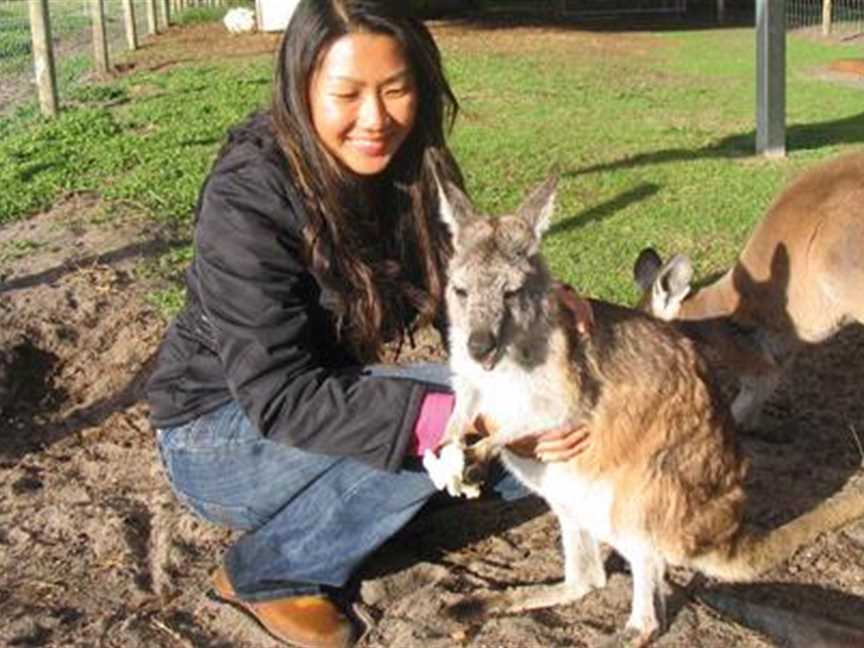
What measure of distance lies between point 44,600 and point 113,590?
16cm

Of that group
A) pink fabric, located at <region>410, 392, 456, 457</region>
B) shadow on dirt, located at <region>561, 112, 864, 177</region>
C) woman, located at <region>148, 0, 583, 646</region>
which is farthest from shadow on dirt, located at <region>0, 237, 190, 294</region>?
pink fabric, located at <region>410, 392, 456, 457</region>

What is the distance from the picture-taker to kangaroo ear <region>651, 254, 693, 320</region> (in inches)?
146

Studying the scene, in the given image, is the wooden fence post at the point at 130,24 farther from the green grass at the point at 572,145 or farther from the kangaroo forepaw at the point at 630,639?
the kangaroo forepaw at the point at 630,639

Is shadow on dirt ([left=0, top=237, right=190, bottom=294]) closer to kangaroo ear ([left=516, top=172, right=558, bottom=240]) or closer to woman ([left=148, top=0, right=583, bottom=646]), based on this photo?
woman ([left=148, top=0, right=583, bottom=646])

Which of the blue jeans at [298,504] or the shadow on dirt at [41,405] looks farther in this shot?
the shadow on dirt at [41,405]

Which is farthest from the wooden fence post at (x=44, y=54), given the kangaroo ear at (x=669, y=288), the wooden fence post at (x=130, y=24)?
the kangaroo ear at (x=669, y=288)

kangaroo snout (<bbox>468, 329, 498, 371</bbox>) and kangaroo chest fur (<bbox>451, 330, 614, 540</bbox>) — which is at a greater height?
kangaroo snout (<bbox>468, 329, 498, 371</bbox>)

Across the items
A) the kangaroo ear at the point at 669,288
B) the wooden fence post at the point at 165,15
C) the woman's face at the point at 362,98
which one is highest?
the wooden fence post at the point at 165,15

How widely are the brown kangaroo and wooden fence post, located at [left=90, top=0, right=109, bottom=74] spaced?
8.25 meters

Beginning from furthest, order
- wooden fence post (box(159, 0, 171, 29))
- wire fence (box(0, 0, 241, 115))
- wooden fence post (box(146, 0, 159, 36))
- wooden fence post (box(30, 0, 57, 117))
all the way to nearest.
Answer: wooden fence post (box(159, 0, 171, 29)) → wooden fence post (box(146, 0, 159, 36)) → wire fence (box(0, 0, 241, 115)) → wooden fence post (box(30, 0, 57, 117))

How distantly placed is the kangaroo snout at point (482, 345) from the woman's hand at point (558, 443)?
0.25m

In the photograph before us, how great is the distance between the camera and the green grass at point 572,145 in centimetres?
562

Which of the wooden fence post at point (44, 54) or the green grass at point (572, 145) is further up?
the wooden fence post at point (44, 54)

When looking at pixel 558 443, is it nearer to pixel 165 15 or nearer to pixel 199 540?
pixel 199 540
